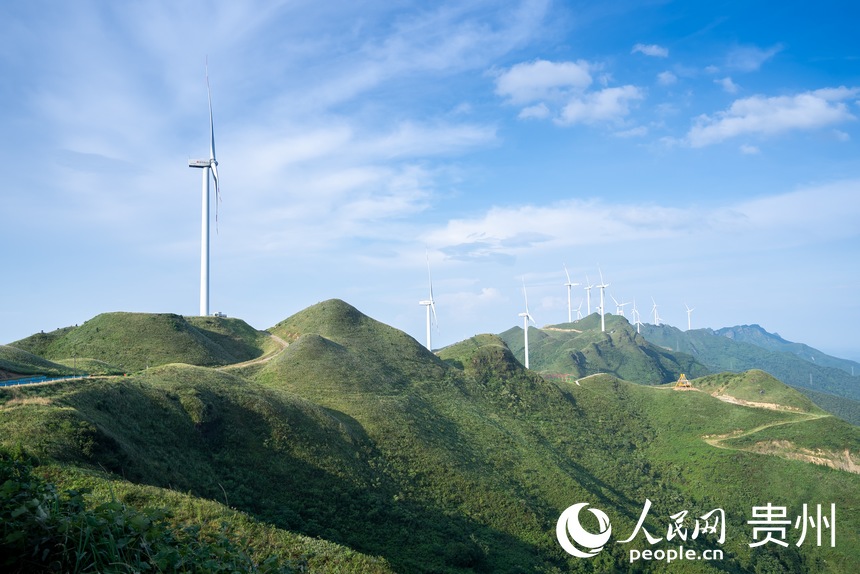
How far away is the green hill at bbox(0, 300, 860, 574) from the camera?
1524 inches

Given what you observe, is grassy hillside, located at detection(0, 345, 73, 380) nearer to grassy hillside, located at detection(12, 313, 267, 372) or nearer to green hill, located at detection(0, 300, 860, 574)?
green hill, located at detection(0, 300, 860, 574)

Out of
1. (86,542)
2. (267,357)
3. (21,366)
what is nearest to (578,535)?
(267,357)

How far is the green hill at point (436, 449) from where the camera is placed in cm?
3872

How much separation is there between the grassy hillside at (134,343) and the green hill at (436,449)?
10.9 m

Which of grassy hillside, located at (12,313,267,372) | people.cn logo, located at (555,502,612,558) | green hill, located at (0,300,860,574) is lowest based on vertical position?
people.cn logo, located at (555,502,612,558)

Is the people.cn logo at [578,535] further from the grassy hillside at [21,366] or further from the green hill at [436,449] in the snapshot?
the grassy hillside at [21,366]

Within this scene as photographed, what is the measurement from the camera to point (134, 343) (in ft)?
294

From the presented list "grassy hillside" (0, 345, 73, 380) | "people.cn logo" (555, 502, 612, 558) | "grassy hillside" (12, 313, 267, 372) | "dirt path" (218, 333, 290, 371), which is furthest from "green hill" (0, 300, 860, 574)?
"grassy hillside" (12, 313, 267, 372)

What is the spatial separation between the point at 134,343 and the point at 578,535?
7015 cm

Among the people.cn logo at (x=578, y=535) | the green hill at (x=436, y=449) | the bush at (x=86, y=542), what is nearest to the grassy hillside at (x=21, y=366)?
the green hill at (x=436, y=449)

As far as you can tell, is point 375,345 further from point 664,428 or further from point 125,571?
point 125,571

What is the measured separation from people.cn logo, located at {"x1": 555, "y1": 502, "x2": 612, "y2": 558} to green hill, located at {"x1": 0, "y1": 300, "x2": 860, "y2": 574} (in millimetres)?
1132

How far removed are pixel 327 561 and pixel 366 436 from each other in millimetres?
46164

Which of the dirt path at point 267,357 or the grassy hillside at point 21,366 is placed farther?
the dirt path at point 267,357
